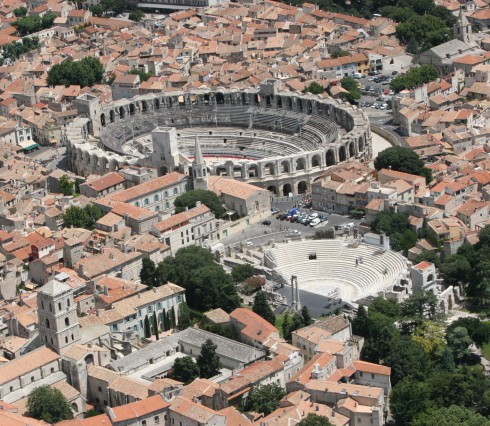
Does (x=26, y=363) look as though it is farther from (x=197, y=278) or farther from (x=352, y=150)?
(x=352, y=150)

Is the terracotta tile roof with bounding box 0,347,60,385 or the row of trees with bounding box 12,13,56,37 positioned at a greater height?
the terracotta tile roof with bounding box 0,347,60,385

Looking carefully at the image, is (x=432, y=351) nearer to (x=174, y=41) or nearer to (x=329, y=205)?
(x=329, y=205)

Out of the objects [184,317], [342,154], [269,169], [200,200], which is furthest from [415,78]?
[184,317]

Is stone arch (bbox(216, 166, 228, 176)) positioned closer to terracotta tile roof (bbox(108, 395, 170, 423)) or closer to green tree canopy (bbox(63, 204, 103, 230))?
green tree canopy (bbox(63, 204, 103, 230))

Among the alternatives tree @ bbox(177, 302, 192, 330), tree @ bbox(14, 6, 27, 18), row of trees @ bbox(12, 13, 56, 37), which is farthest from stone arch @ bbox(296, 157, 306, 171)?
tree @ bbox(14, 6, 27, 18)

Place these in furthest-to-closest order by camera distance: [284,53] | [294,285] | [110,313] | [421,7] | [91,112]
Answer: [421,7]
[284,53]
[91,112]
[294,285]
[110,313]

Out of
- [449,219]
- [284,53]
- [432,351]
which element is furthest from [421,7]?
[432,351]

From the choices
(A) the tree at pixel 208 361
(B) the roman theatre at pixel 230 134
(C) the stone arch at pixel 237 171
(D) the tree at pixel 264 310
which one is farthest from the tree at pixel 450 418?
(C) the stone arch at pixel 237 171
